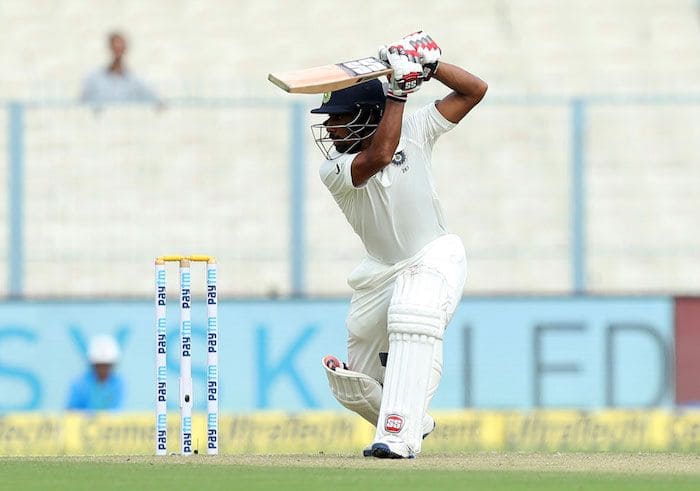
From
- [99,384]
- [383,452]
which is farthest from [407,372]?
[99,384]

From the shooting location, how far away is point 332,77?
6023mm

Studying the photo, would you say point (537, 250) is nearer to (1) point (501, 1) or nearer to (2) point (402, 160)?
(2) point (402, 160)

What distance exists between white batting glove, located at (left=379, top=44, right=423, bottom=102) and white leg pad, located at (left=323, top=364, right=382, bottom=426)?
1.06 m

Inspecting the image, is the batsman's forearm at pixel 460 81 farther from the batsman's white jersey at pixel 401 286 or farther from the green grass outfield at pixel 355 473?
the green grass outfield at pixel 355 473

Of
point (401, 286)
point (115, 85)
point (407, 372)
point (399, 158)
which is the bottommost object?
point (407, 372)

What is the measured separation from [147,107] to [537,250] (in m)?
2.38

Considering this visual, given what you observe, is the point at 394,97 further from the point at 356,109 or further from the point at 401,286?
the point at 401,286

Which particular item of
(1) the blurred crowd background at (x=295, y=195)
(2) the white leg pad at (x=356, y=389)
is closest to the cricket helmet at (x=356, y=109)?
(2) the white leg pad at (x=356, y=389)

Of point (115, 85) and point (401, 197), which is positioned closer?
point (401, 197)

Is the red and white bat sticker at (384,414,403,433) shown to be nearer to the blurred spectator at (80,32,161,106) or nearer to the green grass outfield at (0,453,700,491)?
the green grass outfield at (0,453,700,491)

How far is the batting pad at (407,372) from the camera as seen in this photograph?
611cm

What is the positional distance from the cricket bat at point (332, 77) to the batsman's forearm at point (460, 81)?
Result: 0.82 feet

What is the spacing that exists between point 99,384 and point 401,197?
3655mm

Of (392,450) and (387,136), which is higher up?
(387,136)
